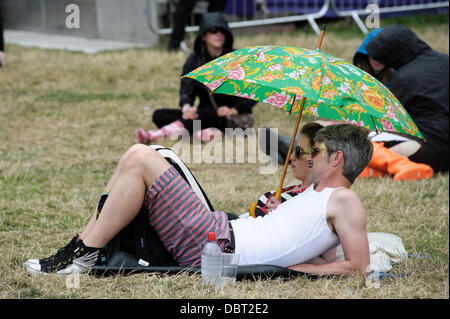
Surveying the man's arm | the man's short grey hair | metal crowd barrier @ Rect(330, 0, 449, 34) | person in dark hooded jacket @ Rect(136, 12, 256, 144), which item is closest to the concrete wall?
metal crowd barrier @ Rect(330, 0, 449, 34)

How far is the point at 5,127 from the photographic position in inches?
285

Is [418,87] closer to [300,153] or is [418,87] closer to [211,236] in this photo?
[300,153]

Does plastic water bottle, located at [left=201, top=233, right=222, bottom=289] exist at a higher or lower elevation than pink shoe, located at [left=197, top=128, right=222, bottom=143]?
higher

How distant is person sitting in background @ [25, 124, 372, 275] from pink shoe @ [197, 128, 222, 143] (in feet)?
11.3

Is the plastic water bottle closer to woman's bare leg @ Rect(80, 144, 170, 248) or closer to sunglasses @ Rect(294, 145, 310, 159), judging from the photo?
woman's bare leg @ Rect(80, 144, 170, 248)

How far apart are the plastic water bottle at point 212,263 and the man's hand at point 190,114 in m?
3.60

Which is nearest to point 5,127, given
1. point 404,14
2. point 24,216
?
point 24,216

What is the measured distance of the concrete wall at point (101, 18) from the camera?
36.2ft

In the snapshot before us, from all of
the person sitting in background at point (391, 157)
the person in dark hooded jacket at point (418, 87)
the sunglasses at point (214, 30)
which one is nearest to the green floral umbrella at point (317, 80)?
the person sitting in background at point (391, 157)

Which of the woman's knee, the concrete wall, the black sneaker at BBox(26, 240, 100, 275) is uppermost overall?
the concrete wall

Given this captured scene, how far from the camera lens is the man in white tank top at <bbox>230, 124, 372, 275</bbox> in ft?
9.68

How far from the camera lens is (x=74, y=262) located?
308 centimetres

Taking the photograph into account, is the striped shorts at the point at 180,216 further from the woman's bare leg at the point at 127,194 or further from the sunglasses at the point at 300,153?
the sunglasses at the point at 300,153

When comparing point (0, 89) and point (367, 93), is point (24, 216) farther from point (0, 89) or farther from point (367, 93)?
point (0, 89)
